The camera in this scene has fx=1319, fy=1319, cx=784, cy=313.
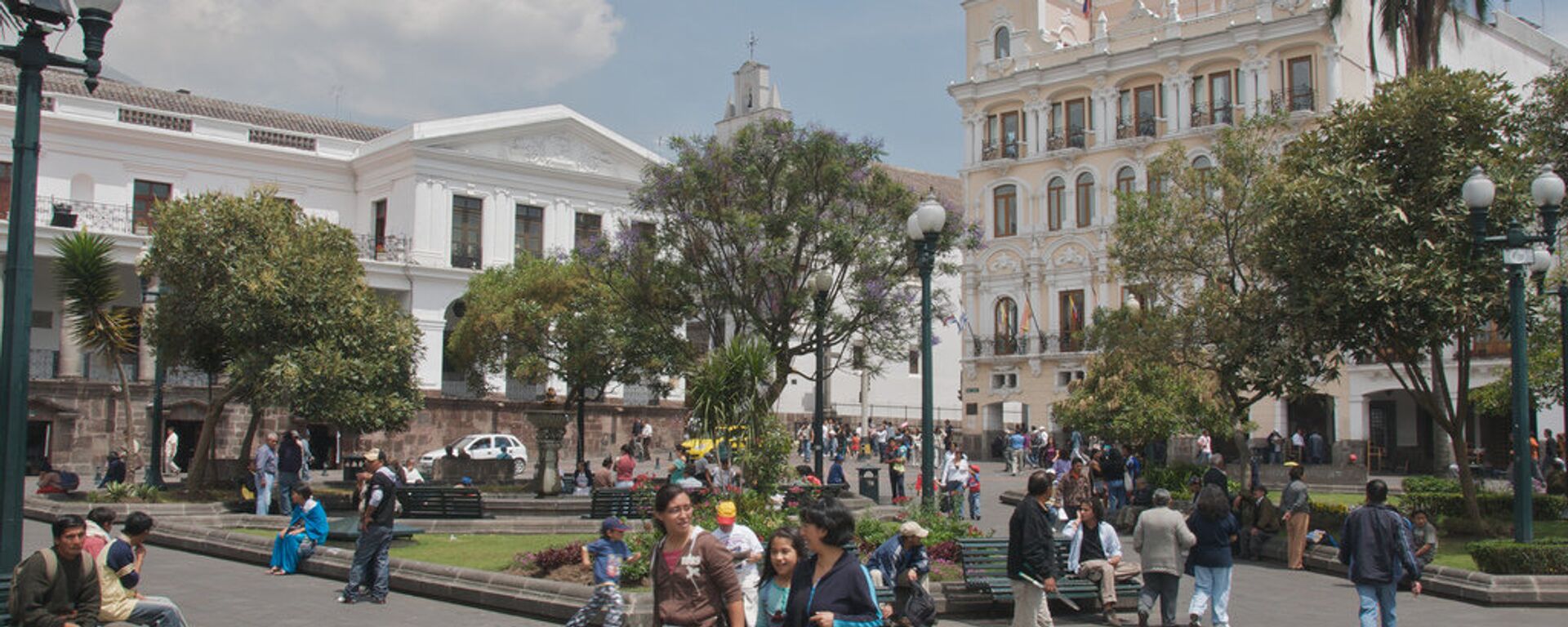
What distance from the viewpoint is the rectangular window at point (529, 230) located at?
43.8 meters

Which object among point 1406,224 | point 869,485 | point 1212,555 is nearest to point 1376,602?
point 1212,555

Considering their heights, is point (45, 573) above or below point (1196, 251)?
below

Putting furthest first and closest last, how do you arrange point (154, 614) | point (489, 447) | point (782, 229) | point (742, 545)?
point (489, 447) < point (782, 229) < point (154, 614) < point (742, 545)

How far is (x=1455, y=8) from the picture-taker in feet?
79.2

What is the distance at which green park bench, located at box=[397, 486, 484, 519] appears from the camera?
1812 cm

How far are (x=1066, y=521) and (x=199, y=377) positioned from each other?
27683mm

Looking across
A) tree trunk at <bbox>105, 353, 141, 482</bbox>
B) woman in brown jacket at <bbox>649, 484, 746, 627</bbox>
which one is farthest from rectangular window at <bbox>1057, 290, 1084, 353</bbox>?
woman in brown jacket at <bbox>649, 484, 746, 627</bbox>

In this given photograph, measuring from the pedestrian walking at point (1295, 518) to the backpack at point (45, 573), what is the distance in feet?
43.0

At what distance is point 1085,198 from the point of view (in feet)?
141

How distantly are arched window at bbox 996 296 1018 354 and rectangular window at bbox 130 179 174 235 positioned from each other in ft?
86.0

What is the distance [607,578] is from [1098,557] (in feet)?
16.1

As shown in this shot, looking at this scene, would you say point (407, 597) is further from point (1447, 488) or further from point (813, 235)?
point (1447, 488)

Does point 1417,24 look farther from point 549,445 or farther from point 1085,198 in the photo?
point 1085,198

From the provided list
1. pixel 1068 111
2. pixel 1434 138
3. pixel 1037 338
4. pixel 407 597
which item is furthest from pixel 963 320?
pixel 407 597
